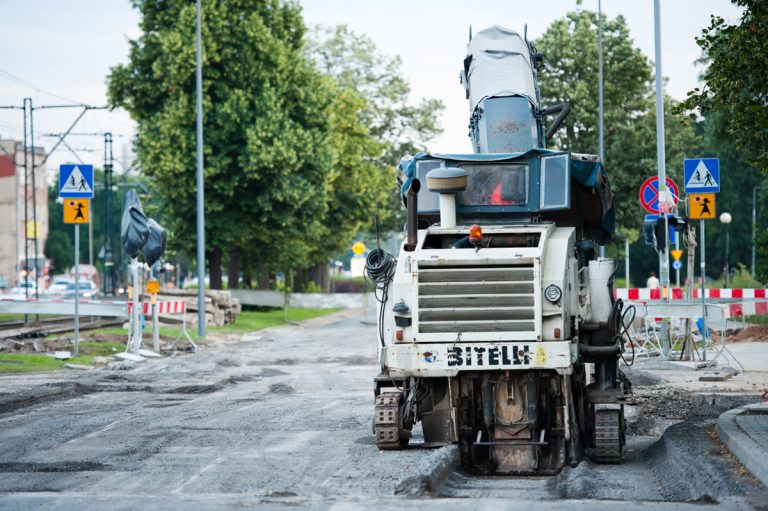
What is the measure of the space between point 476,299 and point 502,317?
30 cm

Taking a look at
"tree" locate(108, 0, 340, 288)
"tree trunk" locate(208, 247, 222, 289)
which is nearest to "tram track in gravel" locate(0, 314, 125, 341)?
"tree" locate(108, 0, 340, 288)

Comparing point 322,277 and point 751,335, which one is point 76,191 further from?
point 322,277

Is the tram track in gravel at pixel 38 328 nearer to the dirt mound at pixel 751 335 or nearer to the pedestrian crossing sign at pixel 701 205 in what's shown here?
the pedestrian crossing sign at pixel 701 205

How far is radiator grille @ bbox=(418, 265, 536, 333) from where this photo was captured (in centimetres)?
1193

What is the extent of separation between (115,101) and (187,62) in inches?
184

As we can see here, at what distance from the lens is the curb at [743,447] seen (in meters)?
10.6

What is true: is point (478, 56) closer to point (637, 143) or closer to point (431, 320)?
point (431, 320)

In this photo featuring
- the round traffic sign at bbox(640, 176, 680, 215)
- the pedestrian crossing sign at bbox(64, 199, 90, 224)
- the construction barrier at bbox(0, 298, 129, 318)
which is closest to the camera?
the pedestrian crossing sign at bbox(64, 199, 90, 224)

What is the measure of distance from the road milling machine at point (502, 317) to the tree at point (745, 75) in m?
1.66

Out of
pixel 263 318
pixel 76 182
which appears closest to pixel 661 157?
pixel 76 182

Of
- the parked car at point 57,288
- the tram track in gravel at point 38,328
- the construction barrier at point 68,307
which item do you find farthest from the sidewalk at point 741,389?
the parked car at point 57,288

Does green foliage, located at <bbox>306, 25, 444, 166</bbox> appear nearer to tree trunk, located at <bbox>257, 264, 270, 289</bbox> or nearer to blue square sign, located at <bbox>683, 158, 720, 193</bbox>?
tree trunk, located at <bbox>257, 264, 270, 289</bbox>

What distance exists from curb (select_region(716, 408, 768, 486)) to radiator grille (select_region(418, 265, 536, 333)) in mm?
2207

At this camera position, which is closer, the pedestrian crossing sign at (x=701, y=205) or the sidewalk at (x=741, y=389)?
the sidewalk at (x=741, y=389)
